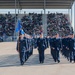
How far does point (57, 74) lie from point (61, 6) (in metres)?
41.8

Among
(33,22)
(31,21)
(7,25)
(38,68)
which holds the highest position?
(31,21)

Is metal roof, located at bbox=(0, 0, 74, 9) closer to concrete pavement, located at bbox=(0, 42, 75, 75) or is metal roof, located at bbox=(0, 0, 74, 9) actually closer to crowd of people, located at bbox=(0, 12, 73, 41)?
crowd of people, located at bbox=(0, 12, 73, 41)

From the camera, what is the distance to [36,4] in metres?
49.6

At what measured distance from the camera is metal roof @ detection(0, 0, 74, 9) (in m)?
48.1

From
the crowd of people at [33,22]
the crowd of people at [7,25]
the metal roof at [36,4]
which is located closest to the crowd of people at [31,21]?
the crowd of people at [33,22]

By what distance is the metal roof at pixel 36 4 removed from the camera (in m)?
48.1

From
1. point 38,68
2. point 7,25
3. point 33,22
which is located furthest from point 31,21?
point 38,68

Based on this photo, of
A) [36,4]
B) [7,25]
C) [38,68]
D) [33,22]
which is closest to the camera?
[38,68]

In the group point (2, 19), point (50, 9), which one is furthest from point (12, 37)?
point (50, 9)

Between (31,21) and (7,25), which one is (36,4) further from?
(7,25)

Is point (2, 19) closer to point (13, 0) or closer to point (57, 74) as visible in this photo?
point (13, 0)

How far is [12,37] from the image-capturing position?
48.9 metres

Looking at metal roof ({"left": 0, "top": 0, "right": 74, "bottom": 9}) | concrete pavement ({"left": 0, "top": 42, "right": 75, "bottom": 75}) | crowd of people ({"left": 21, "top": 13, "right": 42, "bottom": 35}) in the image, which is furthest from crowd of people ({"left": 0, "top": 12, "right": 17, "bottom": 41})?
concrete pavement ({"left": 0, "top": 42, "right": 75, "bottom": 75})

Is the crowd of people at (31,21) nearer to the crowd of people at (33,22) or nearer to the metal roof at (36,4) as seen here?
the crowd of people at (33,22)
